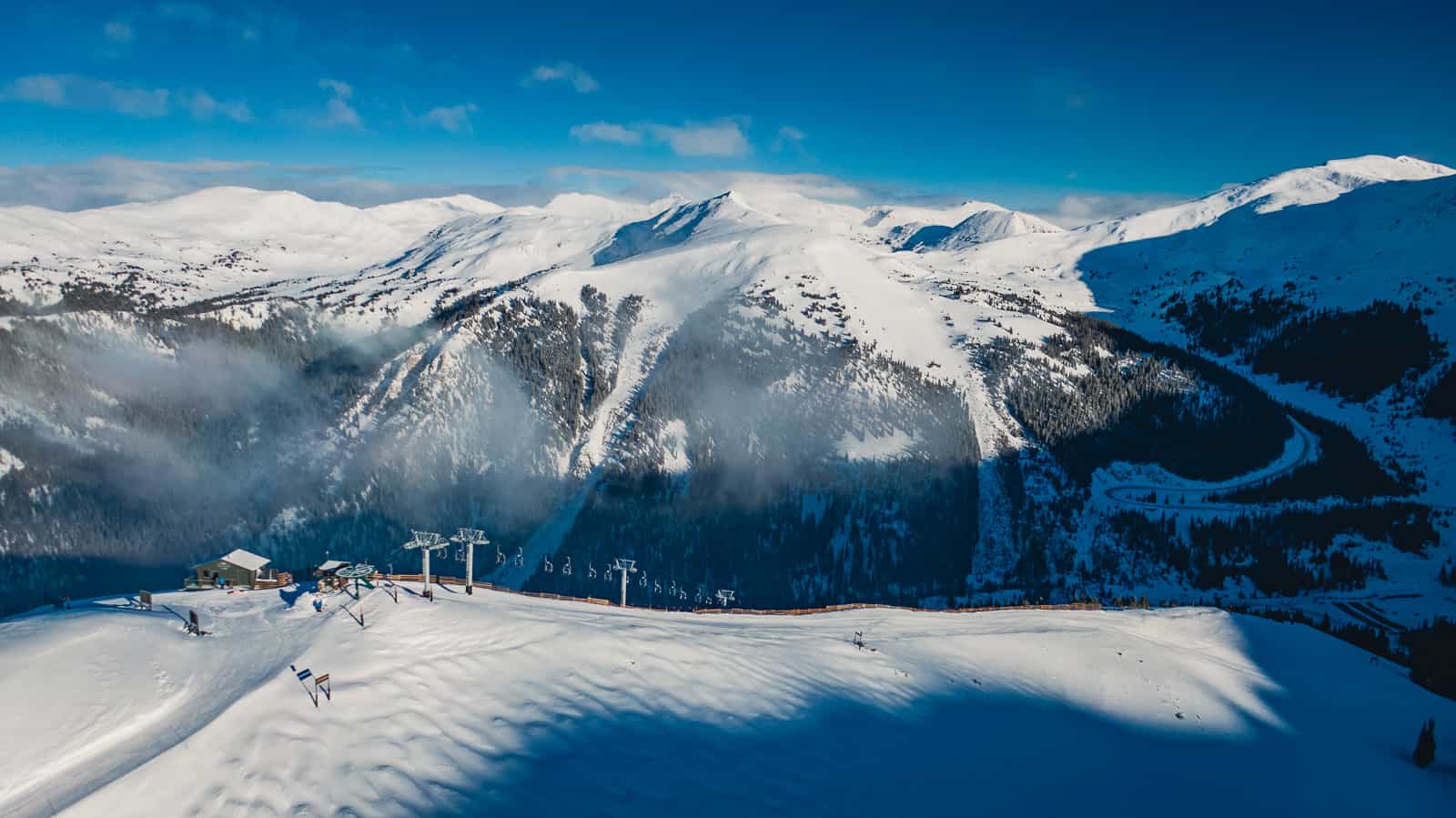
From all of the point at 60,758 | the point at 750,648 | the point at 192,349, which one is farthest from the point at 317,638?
the point at 192,349

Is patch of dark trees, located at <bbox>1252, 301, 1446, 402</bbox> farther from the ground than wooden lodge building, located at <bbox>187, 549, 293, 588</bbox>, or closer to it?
farther from the ground

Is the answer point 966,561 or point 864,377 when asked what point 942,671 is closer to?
point 966,561

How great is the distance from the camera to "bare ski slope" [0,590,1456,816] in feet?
74.6

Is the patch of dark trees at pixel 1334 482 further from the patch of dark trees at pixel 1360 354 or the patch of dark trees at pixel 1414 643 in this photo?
the patch of dark trees at pixel 1360 354

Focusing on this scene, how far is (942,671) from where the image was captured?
37312 millimetres

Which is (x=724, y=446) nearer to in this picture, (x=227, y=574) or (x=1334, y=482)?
(x=227, y=574)

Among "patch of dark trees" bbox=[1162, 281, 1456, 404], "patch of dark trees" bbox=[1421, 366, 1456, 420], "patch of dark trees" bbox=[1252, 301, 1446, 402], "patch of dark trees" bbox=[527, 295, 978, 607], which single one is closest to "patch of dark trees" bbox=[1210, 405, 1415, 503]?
"patch of dark trees" bbox=[1421, 366, 1456, 420]

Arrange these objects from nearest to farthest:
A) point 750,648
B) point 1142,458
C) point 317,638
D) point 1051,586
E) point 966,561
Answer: point 317,638 < point 750,648 < point 1051,586 < point 966,561 < point 1142,458

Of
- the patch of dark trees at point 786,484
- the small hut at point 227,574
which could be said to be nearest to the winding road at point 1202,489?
the patch of dark trees at point 786,484

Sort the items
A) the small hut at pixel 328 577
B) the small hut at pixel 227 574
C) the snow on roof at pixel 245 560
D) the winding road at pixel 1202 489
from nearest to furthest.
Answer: the small hut at pixel 328 577 < the small hut at pixel 227 574 < the snow on roof at pixel 245 560 < the winding road at pixel 1202 489

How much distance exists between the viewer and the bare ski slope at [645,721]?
22750 millimetres

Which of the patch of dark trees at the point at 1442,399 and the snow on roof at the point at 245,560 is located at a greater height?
the patch of dark trees at the point at 1442,399

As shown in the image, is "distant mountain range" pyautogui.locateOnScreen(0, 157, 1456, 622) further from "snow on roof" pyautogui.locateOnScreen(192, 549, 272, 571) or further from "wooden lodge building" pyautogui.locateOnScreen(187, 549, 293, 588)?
"wooden lodge building" pyautogui.locateOnScreen(187, 549, 293, 588)

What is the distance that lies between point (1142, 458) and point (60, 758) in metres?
141
